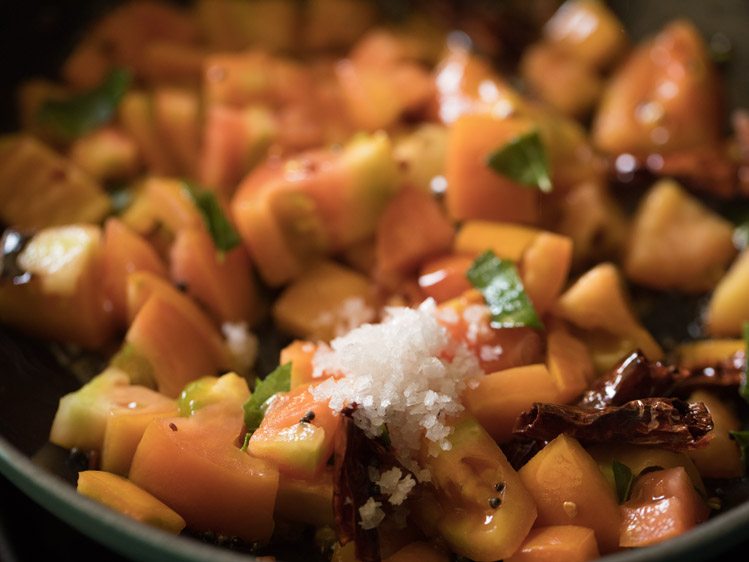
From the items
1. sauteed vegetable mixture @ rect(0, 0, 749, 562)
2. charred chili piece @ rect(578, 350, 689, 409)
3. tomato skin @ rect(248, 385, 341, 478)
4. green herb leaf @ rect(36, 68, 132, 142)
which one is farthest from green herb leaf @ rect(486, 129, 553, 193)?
green herb leaf @ rect(36, 68, 132, 142)

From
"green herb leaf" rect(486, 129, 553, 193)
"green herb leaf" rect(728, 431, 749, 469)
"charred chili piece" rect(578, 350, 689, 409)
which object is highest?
"green herb leaf" rect(486, 129, 553, 193)

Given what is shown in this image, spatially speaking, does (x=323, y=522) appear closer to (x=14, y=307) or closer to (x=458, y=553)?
(x=458, y=553)

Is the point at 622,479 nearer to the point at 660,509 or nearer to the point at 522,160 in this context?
the point at 660,509

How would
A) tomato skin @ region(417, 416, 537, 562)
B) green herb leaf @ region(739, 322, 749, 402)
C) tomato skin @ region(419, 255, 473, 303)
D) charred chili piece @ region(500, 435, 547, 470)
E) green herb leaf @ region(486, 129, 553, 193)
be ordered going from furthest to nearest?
green herb leaf @ region(486, 129, 553, 193) → tomato skin @ region(419, 255, 473, 303) → green herb leaf @ region(739, 322, 749, 402) → charred chili piece @ region(500, 435, 547, 470) → tomato skin @ region(417, 416, 537, 562)

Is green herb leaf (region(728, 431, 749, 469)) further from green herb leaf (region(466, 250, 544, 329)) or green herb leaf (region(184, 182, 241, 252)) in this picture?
green herb leaf (region(184, 182, 241, 252))

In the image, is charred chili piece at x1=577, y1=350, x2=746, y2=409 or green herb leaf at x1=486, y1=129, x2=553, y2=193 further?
green herb leaf at x1=486, y1=129, x2=553, y2=193

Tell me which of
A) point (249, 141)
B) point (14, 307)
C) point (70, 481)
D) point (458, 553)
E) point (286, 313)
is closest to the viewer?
point (458, 553)

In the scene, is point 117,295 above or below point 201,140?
below

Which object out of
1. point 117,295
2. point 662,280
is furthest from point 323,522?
point 662,280
